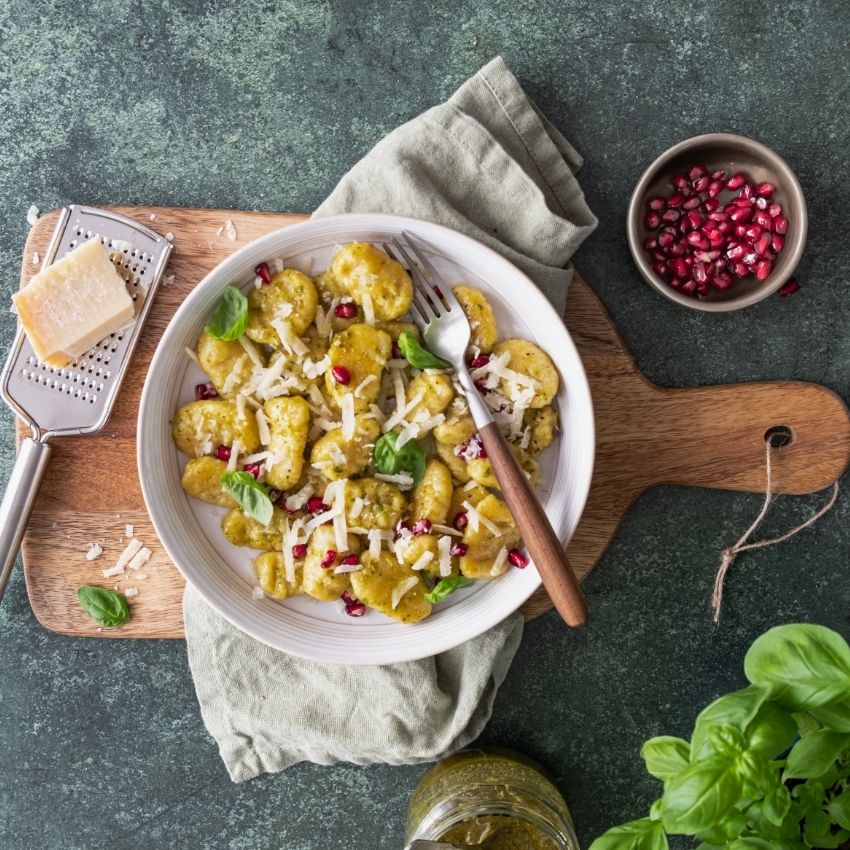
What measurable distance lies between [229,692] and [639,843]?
1.51 meters

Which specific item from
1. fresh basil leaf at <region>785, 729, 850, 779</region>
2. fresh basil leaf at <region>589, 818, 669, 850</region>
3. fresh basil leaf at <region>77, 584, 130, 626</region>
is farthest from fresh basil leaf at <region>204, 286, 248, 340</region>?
fresh basil leaf at <region>785, 729, 850, 779</region>

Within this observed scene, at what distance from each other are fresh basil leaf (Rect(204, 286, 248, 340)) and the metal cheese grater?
32cm

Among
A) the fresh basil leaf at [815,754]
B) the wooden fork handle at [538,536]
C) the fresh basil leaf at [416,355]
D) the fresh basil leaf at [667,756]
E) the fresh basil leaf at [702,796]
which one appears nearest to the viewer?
the fresh basil leaf at [702,796]

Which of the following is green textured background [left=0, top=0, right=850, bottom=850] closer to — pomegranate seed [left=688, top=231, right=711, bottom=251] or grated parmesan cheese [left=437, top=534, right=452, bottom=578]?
pomegranate seed [left=688, top=231, right=711, bottom=251]

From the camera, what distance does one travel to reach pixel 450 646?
2879 millimetres

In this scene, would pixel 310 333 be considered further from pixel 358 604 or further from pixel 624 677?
pixel 624 677

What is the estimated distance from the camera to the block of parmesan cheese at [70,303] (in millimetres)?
2869

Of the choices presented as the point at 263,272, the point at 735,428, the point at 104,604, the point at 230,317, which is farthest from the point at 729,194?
the point at 104,604

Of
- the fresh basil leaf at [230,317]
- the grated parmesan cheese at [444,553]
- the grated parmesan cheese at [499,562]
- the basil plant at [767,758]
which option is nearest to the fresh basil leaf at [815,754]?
the basil plant at [767,758]

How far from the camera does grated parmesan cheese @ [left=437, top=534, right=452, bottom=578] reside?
9.19 ft

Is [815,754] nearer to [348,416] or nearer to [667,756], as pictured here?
[667,756]

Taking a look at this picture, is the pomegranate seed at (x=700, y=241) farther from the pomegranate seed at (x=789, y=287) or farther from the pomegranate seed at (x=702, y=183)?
the pomegranate seed at (x=789, y=287)

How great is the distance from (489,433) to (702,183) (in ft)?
4.04

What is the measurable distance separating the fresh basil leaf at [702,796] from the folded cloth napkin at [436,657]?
0.98 metres
